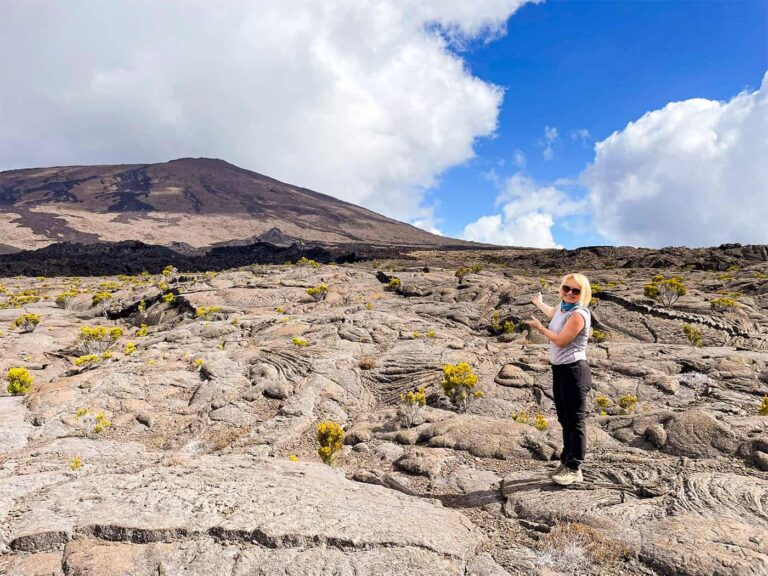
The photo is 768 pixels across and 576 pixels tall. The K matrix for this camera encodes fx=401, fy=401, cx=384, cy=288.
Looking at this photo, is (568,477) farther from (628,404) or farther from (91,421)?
(91,421)

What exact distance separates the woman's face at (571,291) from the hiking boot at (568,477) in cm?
260

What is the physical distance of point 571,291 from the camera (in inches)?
224

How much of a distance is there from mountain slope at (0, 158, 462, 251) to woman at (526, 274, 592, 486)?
10936 cm

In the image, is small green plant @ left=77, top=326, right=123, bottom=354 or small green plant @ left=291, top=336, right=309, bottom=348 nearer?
small green plant @ left=291, top=336, right=309, bottom=348

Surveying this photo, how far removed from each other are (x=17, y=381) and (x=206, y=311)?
12.1 meters

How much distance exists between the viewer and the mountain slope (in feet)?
378

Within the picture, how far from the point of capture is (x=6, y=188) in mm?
158250

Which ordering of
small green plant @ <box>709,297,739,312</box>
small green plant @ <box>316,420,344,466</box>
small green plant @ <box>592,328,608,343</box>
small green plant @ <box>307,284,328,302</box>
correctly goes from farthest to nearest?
small green plant @ <box>307,284,328,302</box>
small green plant @ <box>709,297,739,312</box>
small green plant @ <box>592,328,608,343</box>
small green plant @ <box>316,420,344,466</box>

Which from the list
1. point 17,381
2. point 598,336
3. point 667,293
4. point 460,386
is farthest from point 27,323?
point 667,293

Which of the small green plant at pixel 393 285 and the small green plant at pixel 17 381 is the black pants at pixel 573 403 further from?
the small green plant at pixel 393 285

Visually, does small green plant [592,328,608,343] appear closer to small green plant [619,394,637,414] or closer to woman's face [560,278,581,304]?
small green plant [619,394,637,414]

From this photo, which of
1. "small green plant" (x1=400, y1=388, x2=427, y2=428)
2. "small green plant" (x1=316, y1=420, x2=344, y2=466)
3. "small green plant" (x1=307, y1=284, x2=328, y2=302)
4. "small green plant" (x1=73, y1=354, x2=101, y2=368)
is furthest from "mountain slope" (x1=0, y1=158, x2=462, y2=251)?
"small green plant" (x1=316, y1=420, x2=344, y2=466)

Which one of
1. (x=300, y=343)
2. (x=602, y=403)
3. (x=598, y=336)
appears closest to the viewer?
(x=602, y=403)

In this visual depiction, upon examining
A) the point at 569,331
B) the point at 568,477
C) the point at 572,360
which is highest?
the point at 569,331
